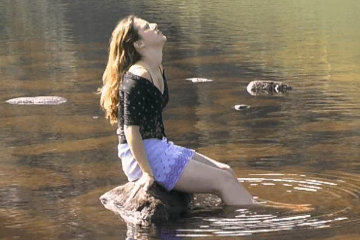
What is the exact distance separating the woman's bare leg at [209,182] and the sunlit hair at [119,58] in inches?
30.7

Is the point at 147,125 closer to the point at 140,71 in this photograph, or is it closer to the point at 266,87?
the point at 140,71

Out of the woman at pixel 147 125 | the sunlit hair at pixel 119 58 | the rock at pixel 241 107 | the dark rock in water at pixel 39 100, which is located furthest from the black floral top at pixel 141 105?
the dark rock in water at pixel 39 100

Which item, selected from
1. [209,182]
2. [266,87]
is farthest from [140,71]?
[266,87]

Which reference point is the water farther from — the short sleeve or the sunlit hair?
the sunlit hair

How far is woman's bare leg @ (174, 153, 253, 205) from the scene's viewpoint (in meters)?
7.73

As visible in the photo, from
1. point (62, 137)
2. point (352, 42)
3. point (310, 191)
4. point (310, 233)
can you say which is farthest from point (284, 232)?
point (352, 42)

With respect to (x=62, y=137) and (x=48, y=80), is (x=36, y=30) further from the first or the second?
(x=62, y=137)

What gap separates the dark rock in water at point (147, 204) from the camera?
24.9 feet

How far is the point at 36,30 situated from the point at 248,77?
13.0 m

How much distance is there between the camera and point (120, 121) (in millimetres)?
7953

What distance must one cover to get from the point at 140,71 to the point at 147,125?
0.41 m

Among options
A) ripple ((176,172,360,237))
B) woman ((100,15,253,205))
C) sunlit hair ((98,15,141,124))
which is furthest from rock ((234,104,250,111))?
sunlit hair ((98,15,141,124))

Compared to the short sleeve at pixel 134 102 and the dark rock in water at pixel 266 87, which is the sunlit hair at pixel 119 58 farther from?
the dark rock in water at pixel 266 87

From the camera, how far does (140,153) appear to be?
766 cm
